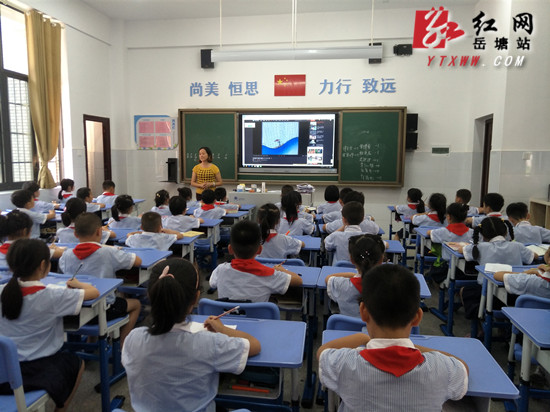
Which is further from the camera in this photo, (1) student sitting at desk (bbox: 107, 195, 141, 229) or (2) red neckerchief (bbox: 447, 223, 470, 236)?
(1) student sitting at desk (bbox: 107, 195, 141, 229)

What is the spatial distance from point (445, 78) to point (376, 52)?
6.59ft

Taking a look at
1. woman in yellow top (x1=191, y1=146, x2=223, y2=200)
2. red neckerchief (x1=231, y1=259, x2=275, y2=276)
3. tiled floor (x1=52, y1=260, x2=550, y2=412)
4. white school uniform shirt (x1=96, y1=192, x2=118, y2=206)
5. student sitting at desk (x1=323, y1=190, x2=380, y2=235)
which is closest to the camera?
red neckerchief (x1=231, y1=259, x2=275, y2=276)

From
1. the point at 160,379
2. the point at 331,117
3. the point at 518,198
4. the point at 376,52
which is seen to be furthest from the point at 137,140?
the point at 160,379

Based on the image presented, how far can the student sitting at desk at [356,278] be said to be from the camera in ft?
6.46

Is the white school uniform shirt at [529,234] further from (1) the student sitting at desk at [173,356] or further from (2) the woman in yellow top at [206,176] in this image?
(2) the woman in yellow top at [206,176]

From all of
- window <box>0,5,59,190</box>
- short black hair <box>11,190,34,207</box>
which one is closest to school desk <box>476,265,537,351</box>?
short black hair <box>11,190,34,207</box>

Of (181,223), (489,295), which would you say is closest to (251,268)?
(489,295)

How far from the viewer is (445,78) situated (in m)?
6.73

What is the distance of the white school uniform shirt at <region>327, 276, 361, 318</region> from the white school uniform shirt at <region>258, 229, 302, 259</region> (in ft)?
3.32

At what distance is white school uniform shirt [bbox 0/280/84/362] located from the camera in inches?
65.7

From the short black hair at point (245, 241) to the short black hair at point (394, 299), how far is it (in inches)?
41.5

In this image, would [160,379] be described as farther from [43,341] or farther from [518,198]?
[518,198]

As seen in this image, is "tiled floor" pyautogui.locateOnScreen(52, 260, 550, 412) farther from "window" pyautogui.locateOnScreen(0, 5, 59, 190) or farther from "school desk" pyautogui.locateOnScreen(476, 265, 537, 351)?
"window" pyautogui.locateOnScreen(0, 5, 59, 190)

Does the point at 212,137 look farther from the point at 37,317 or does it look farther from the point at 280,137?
the point at 37,317
